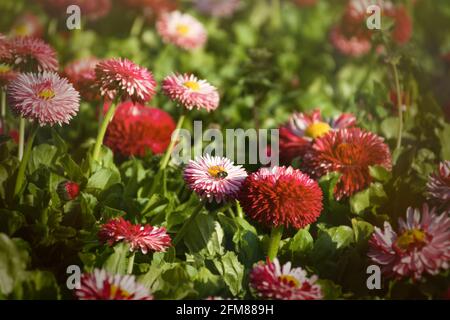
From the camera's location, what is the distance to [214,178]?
4.39ft

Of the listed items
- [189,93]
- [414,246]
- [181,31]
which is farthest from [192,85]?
[181,31]

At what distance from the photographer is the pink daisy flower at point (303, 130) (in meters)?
1.75

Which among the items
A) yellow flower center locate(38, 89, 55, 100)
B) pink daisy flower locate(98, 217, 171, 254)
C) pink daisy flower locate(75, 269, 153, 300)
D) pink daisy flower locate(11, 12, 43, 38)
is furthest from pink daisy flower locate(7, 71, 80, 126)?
pink daisy flower locate(11, 12, 43, 38)

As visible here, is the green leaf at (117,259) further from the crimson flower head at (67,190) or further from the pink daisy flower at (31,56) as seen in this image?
the pink daisy flower at (31,56)

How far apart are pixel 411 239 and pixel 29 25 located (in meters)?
1.87

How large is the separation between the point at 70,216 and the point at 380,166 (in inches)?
29.0

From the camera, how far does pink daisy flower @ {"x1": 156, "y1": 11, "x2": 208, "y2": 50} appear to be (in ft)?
7.84

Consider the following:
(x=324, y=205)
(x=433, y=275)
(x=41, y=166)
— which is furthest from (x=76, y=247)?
(x=433, y=275)

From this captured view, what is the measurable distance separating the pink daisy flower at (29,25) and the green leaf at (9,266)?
1404 millimetres

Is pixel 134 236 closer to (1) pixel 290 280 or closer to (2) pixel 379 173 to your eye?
(1) pixel 290 280

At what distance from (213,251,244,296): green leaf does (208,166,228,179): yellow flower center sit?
163 millimetres

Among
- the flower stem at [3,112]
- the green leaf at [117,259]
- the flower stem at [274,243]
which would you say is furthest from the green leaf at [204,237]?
the flower stem at [3,112]

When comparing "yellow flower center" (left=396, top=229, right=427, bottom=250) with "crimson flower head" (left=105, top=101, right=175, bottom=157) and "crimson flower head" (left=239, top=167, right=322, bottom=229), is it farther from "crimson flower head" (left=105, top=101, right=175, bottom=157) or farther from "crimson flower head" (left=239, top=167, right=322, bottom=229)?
"crimson flower head" (left=105, top=101, right=175, bottom=157)
